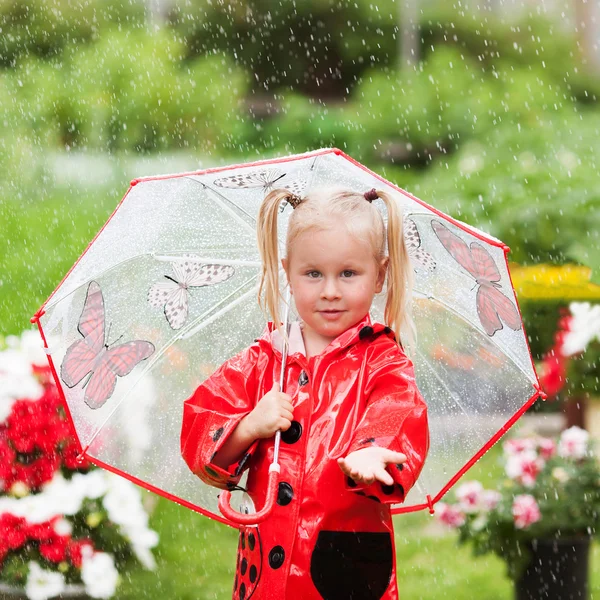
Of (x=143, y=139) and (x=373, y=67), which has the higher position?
(x=143, y=139)

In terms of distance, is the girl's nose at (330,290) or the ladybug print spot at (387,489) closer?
the ladybug print spot at (387,489)

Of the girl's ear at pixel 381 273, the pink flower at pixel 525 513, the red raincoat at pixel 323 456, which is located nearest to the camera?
the red raincoat at pixel 323 456

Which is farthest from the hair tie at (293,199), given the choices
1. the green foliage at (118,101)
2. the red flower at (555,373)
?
the green foliage at (118,101)

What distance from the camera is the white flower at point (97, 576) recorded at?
3.80 meters

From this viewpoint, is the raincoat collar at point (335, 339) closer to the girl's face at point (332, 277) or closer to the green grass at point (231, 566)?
the girl's face at point (332, 277)

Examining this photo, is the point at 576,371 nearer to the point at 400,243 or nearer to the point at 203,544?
the point at 203,544

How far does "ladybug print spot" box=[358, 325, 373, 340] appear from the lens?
2.35m

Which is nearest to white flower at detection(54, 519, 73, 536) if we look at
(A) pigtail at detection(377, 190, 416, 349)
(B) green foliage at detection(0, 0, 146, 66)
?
(A) pigtail at detection(377, 190, 416, 349)

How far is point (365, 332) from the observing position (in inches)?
92.5

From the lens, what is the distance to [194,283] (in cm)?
277

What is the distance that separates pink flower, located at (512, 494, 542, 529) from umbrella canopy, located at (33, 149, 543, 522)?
1457mm

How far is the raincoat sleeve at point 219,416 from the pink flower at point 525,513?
6.86ft

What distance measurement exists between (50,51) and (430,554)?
10.4 m

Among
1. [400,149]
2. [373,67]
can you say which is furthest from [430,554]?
[373,67]
